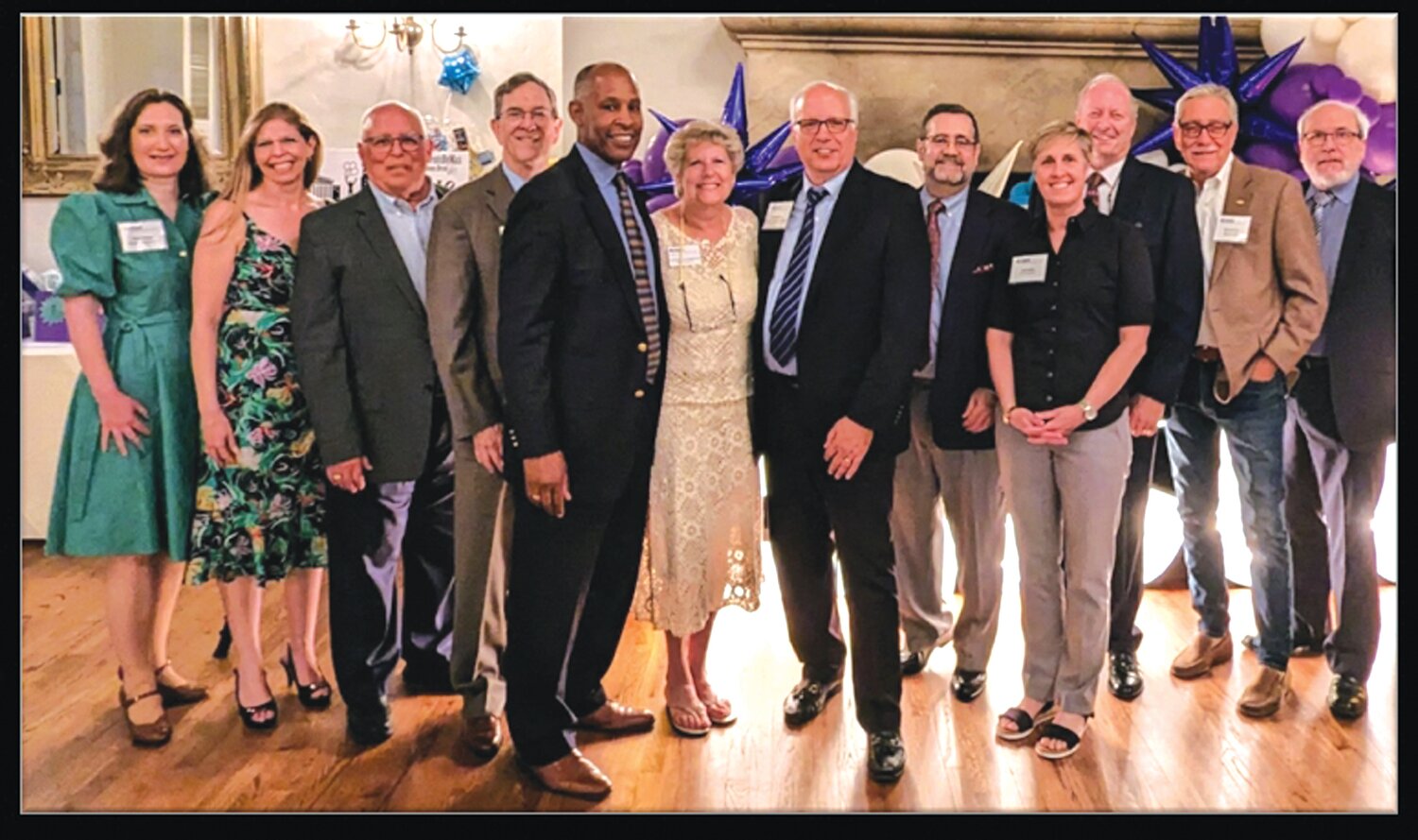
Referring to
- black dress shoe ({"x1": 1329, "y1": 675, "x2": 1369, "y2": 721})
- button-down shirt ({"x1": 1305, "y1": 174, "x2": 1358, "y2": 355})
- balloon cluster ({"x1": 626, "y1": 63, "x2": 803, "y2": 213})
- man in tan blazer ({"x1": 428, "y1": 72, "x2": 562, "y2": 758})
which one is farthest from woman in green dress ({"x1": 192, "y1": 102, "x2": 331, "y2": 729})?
black dress shoe ({"x1": 1329, "y1": 675, "x2": 1369, "y2": 721})

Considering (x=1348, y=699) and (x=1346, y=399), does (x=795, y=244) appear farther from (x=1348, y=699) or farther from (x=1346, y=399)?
(x=1348, y=699)

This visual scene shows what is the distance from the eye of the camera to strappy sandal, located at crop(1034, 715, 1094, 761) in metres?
2.85

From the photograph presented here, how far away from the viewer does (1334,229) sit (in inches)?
117

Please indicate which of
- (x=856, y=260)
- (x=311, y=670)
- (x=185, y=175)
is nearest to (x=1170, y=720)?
(x=856, y=260)

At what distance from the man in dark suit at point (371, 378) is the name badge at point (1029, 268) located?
1363 mm

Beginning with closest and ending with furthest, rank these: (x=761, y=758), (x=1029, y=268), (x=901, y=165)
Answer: (x=1029, y=268), (x=761, y=758), (x=901, y=165)

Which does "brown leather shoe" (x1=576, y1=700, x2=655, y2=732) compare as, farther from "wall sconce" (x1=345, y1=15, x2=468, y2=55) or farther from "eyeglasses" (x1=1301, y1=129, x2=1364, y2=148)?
"wall sconce" (x1=345, y1=15, x2=468, y2=55)

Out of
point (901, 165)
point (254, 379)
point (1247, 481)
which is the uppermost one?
point (901, 165)

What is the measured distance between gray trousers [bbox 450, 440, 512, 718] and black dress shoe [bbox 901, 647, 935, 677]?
3.69ft

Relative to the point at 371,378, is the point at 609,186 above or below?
above

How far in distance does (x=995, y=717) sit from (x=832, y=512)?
2.74ft

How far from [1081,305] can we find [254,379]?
6.25 ft

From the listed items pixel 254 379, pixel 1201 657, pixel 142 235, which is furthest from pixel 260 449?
pixel 1201 657

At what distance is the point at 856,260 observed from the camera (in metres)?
2.59
